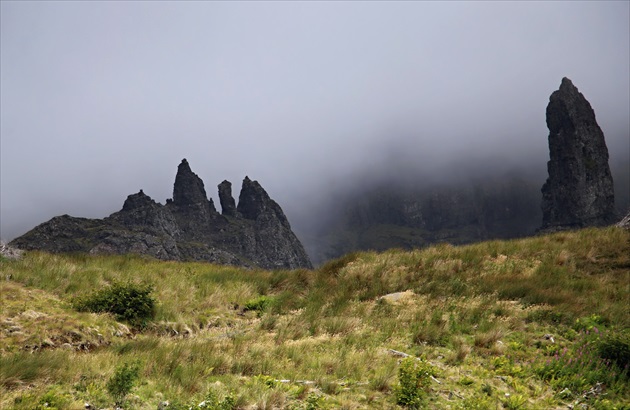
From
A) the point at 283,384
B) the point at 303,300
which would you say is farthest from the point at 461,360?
the point at 303,300

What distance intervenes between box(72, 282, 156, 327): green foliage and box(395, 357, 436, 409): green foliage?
316 inches

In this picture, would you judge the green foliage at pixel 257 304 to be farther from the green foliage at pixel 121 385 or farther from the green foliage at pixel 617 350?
the green foliage at pixel 617 350

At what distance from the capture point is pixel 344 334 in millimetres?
10328

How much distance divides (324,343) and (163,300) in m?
6.57

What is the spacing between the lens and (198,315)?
12.7 m

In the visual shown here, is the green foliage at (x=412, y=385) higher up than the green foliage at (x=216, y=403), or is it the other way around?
the green foliage at (x=216, y=403)

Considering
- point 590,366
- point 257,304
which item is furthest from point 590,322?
point 257,304

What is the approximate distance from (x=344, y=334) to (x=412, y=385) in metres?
3.84

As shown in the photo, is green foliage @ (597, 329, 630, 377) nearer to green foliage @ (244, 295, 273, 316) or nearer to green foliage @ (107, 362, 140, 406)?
green foliage @ (107, 362, 140, 406)

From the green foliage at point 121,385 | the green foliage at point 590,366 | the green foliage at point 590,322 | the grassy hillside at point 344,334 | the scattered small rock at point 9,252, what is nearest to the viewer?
the green foliage at point 121,385


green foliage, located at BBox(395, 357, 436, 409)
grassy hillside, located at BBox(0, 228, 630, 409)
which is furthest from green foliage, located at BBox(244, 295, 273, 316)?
green foliage, located at BBox(395, 357, 436, 409)

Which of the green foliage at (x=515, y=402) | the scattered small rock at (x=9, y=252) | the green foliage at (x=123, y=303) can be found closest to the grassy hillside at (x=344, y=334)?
the green foliage at (x=515, y=402)

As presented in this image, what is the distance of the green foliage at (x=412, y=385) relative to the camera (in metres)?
6.44

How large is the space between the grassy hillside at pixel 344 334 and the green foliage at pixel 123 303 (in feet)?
0.92
